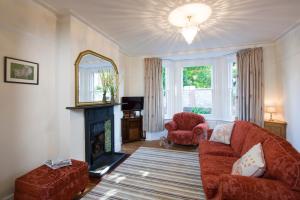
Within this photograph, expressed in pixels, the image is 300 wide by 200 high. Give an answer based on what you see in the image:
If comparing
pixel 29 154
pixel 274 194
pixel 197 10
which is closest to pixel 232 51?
pixel 197 10

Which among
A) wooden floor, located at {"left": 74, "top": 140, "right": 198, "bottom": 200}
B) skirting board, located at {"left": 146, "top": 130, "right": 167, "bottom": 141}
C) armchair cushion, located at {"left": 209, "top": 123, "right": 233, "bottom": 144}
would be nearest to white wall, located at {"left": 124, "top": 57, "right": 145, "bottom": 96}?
skirting board, located at {"left": 146, "top": 130, "right": 167, "bottom": 141}

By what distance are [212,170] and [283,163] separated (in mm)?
779

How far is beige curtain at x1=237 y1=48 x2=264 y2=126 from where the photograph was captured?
13.7 feet

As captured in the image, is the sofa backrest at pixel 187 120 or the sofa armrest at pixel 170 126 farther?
the sofa backrest at pixel 187 120

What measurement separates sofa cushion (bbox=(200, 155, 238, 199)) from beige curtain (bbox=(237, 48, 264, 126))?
92.6 inches

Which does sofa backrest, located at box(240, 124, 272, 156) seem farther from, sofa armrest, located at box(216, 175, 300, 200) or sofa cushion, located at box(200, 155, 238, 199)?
sofa armrest, located at box(216, 175, 300, 200)

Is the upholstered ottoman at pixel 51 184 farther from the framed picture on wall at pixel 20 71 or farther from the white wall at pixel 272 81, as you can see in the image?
the white wall at pixel 272 81

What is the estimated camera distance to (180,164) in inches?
130

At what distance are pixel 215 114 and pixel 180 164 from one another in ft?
8.66

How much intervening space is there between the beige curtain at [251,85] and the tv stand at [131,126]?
2840 millimetres

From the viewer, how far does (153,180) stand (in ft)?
8.77

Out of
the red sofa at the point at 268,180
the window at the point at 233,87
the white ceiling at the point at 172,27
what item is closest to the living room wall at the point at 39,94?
the white ceiling at the point at 172,27

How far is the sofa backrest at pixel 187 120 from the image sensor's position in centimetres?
470

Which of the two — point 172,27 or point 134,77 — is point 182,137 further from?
point 172,27
